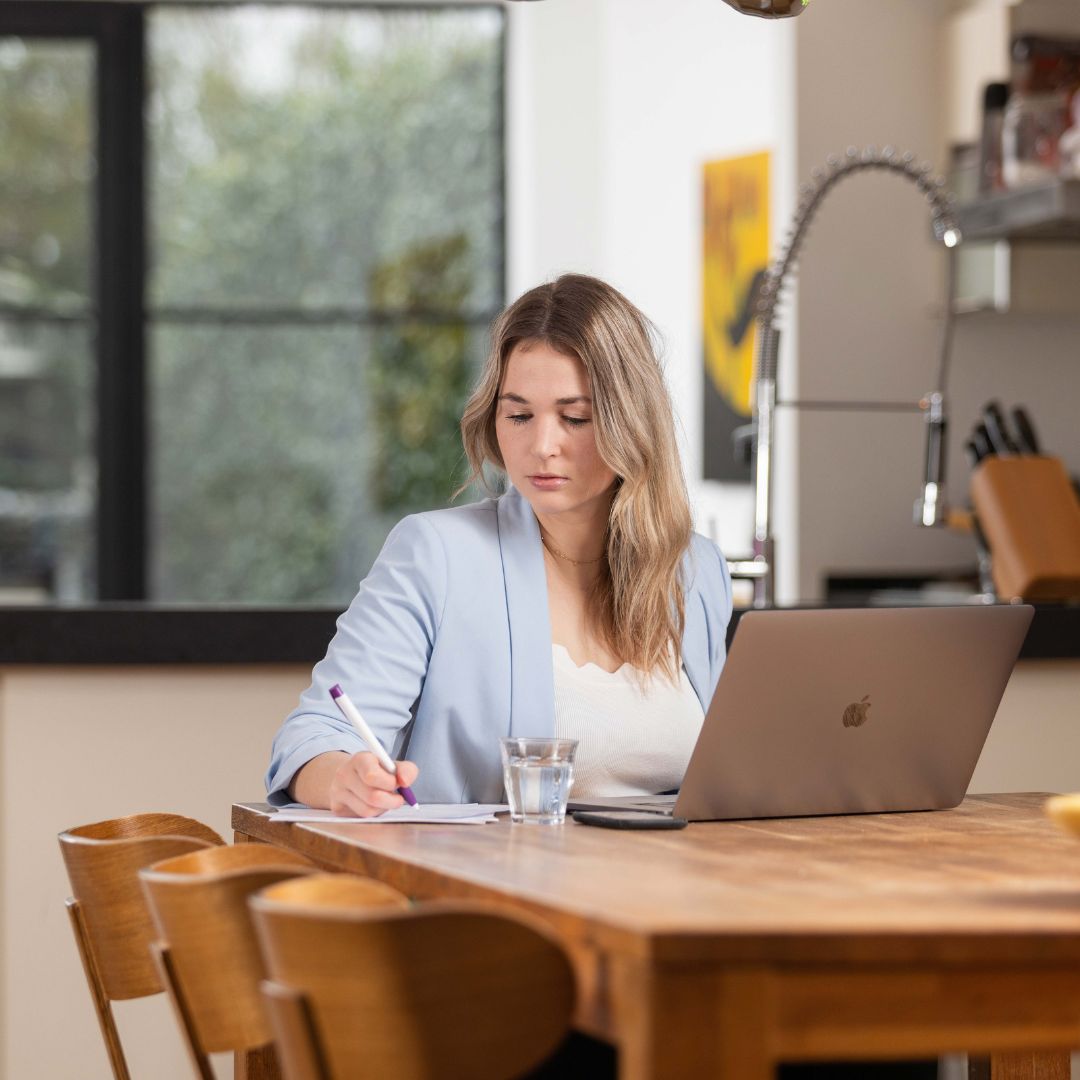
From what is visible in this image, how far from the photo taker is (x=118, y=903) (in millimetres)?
1684

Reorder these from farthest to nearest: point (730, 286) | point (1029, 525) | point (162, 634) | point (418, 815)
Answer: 1. point (730, 286)
2. point (1029, 525)
3. point (162, 634)
4. point (418, 815)

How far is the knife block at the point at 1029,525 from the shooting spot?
3174 mm

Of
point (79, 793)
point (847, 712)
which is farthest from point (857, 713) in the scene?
point (79, 793)

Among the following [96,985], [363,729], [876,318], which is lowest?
[96,985]

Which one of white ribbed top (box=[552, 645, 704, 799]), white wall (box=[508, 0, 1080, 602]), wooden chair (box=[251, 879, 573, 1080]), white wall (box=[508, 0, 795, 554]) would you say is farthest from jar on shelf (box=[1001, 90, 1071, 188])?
wooden chair (box=[251, 879, 573, 1080])

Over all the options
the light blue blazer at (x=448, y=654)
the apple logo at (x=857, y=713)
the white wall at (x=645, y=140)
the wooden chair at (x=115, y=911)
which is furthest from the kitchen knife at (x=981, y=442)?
the wooden chair at (x=115, y=911)

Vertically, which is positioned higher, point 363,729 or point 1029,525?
point 1029,525

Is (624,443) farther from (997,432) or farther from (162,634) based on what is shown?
(997,432)

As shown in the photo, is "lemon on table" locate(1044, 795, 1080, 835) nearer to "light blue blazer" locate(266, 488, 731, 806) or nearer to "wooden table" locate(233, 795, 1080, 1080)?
"wooden table" locate(233, 795, 1080, 1080)

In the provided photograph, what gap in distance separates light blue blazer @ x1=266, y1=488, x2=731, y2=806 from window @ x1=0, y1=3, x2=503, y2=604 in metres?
3.94

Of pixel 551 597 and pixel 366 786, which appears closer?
pixel 366 786

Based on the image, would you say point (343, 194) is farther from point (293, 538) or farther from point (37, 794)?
point (37, 794)

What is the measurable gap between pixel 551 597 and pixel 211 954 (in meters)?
0.83

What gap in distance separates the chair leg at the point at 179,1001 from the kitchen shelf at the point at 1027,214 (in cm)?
249
